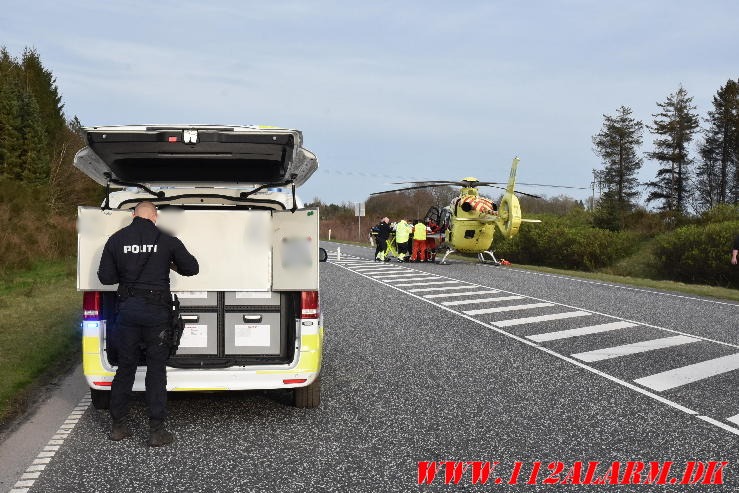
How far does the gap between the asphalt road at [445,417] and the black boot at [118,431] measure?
0.07 meters

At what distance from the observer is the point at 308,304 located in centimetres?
597

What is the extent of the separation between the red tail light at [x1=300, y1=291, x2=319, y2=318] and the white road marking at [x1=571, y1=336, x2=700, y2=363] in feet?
14.4

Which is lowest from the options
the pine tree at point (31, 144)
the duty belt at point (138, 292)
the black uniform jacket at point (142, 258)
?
the duty belt at point (138, 292)

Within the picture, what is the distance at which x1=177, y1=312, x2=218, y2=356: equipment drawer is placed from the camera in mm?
5953

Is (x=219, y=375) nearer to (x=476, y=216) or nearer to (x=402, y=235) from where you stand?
(x=476, y=216)

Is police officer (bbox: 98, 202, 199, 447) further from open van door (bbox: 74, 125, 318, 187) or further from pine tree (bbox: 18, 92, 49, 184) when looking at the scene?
pine tree (bbox: 18, 92, 49, 184)

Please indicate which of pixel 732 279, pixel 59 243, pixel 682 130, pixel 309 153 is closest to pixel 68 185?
pixel 59 243

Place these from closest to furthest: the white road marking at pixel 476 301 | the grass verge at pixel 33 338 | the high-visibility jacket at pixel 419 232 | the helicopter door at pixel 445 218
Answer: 1. the grass verge at pixel 33 338
2. the white road marking at pixel 476 301
3. the helicopter door at pixel 445 218
4. the high-visibility jacket at pixel 419 232

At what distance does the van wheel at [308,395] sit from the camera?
6.36 meters

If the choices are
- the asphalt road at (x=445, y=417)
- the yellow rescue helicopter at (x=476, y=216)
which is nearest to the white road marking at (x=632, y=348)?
the asphalt road at (x=445, y=417)

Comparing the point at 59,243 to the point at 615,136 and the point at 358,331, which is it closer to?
the point at 358,331

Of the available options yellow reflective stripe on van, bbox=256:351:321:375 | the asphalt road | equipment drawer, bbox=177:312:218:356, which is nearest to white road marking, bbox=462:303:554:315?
the asphalt road

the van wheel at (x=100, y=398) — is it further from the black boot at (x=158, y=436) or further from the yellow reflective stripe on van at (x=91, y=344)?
the black boot at (x=158, y=436)

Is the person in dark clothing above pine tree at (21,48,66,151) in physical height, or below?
below
